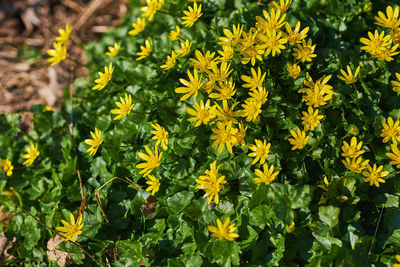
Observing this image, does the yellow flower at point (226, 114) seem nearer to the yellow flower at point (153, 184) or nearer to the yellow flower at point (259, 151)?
the yellow flower at point (259, 151)

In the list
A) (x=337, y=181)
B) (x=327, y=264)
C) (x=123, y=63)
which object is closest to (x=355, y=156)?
(x=337, y=181)

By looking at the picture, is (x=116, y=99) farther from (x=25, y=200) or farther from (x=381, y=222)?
(x=381, y=222)

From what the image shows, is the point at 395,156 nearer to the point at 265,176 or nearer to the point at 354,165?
the point at 354,165

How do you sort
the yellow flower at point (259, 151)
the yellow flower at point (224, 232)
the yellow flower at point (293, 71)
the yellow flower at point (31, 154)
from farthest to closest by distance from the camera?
the yellow flower at point (31, 154), the yellow flower at point (293, 71), the yellow flower at point (259, 151), the yellow flower at point (224, 232)

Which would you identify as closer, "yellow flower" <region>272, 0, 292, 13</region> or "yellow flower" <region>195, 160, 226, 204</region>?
"yellow flower" <region>195, 160, 226, 204</region>

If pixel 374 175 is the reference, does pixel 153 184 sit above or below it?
below

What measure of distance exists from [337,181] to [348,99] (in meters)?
0.61

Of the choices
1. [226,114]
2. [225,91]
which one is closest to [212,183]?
[226,114]


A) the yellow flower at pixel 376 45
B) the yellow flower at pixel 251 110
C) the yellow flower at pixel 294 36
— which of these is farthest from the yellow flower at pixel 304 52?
the yellow flower at pixel 251 110

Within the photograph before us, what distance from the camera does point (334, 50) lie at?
2.50 metres

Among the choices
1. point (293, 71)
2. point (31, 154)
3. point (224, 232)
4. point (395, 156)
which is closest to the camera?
point (224, 232)

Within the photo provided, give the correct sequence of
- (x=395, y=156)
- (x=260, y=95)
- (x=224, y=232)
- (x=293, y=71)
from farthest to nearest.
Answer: (x=293, y=71) < (x=260, y=95) < (x=395, y=156) < (x=224, y=232)

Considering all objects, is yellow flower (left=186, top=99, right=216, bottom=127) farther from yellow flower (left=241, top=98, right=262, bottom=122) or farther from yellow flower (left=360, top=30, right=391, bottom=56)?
yellow flower (left=360, top=30, right=391, bottom=56)

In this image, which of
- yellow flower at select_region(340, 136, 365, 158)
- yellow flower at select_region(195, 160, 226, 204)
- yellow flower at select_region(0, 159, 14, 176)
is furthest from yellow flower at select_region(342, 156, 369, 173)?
yellow flower at select_region(0, 159, 14, 176)
